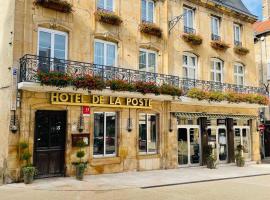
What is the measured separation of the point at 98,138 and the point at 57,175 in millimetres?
2341

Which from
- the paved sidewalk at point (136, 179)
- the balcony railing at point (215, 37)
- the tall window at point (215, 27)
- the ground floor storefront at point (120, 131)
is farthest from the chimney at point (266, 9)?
the paved sidewalk at point (136, 179)

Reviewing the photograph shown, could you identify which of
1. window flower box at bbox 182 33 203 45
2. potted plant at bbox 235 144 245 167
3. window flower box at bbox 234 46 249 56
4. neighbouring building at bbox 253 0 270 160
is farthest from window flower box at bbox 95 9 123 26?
neighbouring building at bbox 253 0 270 160

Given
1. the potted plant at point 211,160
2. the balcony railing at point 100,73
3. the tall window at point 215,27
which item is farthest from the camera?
the tall window at point 215,27

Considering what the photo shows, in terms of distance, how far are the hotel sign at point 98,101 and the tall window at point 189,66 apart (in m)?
3.43

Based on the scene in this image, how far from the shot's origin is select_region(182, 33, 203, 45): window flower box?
1727cm

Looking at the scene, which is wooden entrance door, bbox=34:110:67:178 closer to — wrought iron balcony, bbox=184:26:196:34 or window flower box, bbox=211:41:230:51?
wrought iron balcony, bbox=184:26:196:34

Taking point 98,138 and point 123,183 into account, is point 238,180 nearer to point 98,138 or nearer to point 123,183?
point 123,183

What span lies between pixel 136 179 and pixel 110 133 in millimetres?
2614

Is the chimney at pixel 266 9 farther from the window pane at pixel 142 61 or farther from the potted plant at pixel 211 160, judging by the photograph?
the window pane at pixel 142 61

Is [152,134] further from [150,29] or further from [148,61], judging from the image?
[150,29]

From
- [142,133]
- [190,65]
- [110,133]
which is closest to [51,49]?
[110,133]

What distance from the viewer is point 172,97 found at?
15305 millimetres

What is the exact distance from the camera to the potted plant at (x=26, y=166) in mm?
11000

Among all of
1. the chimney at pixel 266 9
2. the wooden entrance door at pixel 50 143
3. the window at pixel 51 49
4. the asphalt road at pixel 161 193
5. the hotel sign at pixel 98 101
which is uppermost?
the chimney at pixel 266 9
